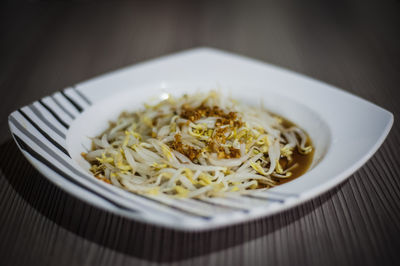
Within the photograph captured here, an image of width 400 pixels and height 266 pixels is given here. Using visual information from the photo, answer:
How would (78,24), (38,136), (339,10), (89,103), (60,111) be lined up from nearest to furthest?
(38,136) → (60,111) → (89,103) → (78,24) → (339,10)

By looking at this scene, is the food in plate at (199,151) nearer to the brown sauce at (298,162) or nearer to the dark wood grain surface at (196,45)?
the brown sauce at (298,162)

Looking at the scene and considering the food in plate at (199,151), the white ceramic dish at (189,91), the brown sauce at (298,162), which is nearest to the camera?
the white ceramic dish at (189,91)

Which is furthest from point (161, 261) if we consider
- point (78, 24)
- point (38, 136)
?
point (78, 24)

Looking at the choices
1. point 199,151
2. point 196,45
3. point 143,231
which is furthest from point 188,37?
point 143,231

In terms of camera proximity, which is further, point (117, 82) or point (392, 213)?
point (117, 82)

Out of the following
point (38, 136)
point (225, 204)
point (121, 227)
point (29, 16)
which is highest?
point (225, 204)

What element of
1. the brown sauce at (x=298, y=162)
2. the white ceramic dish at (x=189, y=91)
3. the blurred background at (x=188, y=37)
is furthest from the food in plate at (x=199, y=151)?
the blurred background at (x=188, y=37)

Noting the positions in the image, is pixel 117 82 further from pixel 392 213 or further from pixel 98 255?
pixel 392 213

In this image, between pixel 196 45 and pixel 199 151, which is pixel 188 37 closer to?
pixel 196 45

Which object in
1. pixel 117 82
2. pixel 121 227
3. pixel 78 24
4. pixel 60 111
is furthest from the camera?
pixel 78 24
